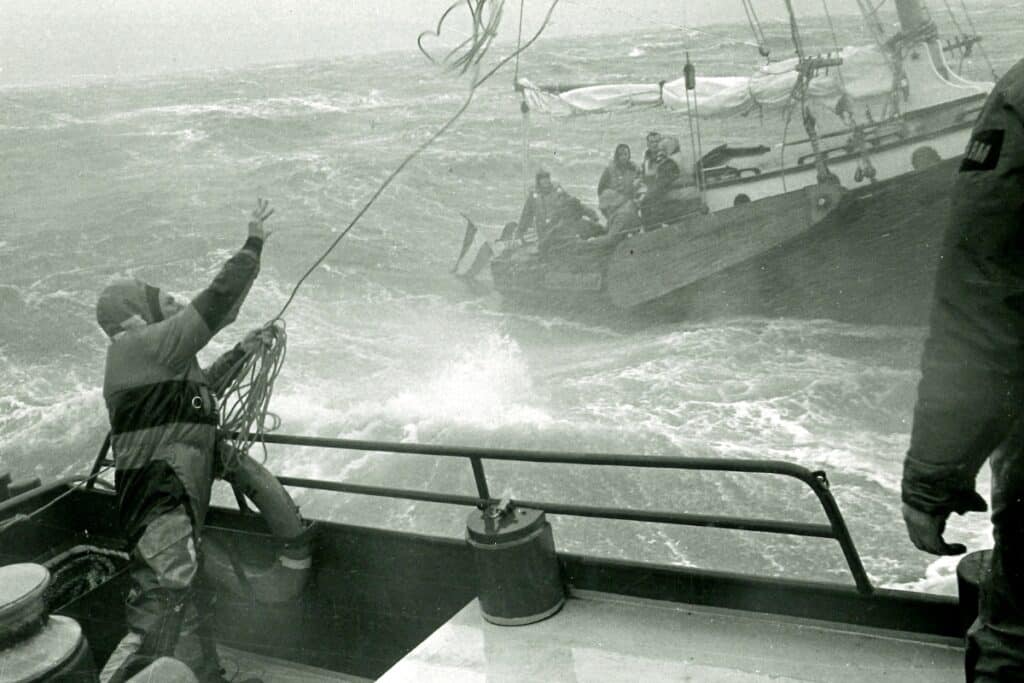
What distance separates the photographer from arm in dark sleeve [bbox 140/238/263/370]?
12.1ft

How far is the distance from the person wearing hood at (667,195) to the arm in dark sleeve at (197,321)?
14.5 metres

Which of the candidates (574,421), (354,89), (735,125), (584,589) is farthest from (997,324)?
(354,89)

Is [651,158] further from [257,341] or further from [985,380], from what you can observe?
[985,380]

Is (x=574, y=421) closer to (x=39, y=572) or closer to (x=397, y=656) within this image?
(x=397, y=656)

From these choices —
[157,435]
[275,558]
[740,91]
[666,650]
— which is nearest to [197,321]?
[157,435]

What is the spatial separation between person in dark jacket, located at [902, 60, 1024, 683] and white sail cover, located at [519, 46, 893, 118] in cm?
1630

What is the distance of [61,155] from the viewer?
3703cm

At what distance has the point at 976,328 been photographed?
206 cm

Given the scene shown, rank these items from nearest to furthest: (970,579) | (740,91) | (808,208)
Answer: (970,579) → (808,208) → (740,91)

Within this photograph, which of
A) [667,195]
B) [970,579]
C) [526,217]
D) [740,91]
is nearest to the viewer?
[970,579]

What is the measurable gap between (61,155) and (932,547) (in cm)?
4007

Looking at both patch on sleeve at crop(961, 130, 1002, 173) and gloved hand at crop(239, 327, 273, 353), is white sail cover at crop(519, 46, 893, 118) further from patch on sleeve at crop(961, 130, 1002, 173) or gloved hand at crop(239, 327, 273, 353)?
patch on sleeve at crop(961, 130, 1002, 173)

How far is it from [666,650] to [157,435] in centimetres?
210

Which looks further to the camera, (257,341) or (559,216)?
(559,216)
